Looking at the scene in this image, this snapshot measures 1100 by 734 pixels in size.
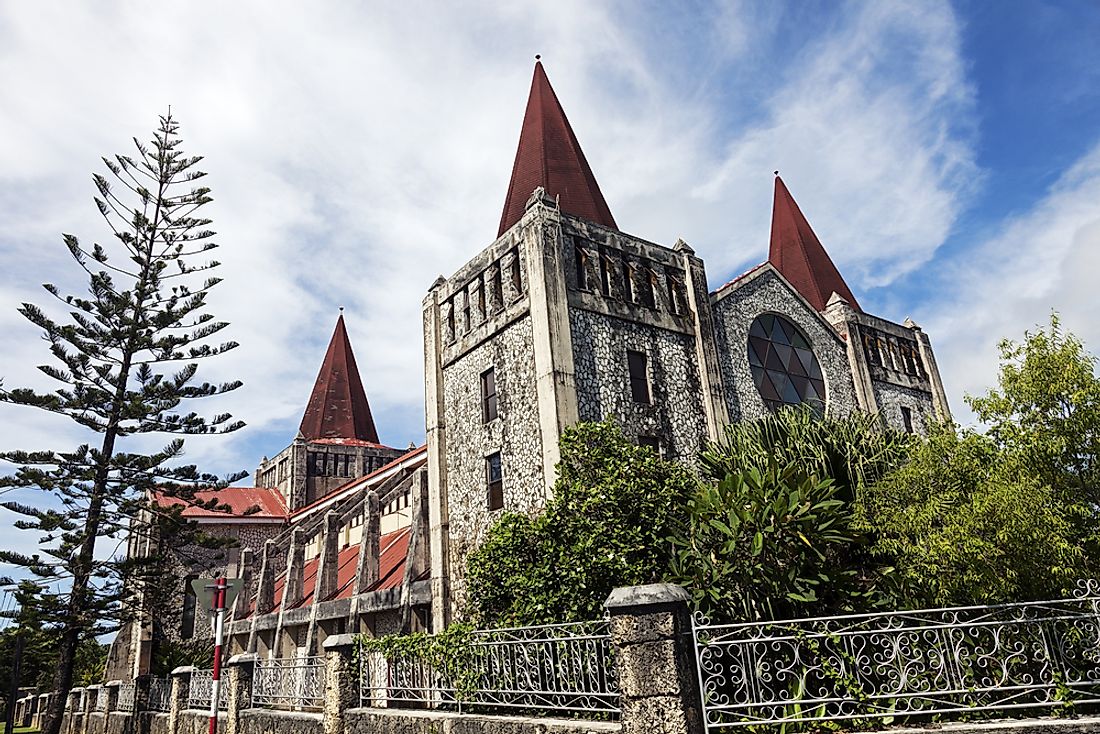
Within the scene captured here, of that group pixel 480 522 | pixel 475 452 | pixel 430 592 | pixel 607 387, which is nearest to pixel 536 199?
pixel 607 387

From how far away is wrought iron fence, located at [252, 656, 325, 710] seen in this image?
36.1 ft

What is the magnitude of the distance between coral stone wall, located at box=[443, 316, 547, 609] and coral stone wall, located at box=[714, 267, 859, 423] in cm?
453

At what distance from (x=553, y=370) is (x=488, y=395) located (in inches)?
98.5

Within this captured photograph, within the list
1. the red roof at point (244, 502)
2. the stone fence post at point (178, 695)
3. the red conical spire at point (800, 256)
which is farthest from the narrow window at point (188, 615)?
the red conical spire at point (800, 256)

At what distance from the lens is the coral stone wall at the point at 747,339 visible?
53.3 ft

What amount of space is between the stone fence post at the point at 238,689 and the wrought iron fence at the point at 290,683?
0.11 m

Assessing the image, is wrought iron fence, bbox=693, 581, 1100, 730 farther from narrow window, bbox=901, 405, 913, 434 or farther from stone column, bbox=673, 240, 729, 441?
narrow window, bbox=901, 405, 913, 434

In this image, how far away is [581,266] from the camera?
14586 millimetres

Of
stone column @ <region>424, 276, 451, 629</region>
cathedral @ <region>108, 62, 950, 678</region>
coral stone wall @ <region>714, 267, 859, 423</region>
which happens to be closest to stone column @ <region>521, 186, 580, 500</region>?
cathedral @ <region>108, 62, 950, 678</region>

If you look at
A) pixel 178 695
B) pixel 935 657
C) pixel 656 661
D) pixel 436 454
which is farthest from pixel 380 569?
pixel 935 657

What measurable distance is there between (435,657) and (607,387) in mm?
6190

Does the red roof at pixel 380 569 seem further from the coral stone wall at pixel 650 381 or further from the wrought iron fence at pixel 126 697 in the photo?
the coral stone wall at pixel 650 381

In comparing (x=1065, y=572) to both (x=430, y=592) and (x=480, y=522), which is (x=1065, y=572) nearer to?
(x=480, y=522)

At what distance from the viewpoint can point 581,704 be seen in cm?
A: 721
